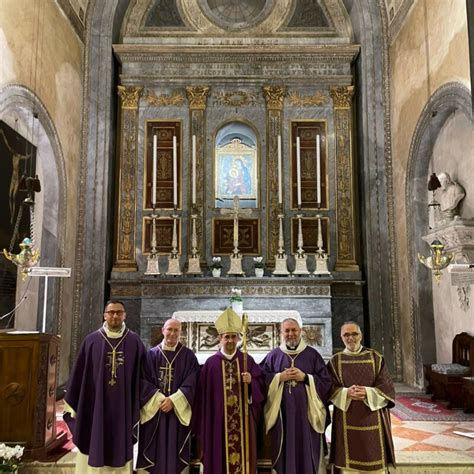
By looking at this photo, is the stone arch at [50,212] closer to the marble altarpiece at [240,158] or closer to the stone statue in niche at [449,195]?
the marble altarpiece at [240,158]

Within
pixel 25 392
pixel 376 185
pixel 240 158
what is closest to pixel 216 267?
pixel 240 158

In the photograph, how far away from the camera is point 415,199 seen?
9.76 metres

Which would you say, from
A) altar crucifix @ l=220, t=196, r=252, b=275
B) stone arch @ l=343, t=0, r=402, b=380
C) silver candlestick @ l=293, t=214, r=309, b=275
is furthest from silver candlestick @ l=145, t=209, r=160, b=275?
stone arch @ l=343, t=0, r=402, b=380

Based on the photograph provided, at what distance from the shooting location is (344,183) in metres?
11.3

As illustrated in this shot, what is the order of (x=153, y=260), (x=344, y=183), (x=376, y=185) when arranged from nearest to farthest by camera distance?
(x=153, y=260) → (x=376, y=185) → (x=344, y=183)

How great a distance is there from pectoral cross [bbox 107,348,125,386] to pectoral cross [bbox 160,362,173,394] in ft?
1.18

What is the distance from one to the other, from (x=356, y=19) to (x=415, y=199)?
4.38 m

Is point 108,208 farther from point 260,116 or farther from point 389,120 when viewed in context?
point 389,120

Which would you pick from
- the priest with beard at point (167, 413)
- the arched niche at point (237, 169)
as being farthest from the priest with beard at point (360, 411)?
the arched niche at point (237, 169)

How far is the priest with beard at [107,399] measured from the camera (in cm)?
464

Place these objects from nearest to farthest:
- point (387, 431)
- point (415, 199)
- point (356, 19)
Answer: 1. point (387, 431)
2. point (415, 199)
3. point (356, 19)

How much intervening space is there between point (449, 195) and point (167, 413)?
570 cm

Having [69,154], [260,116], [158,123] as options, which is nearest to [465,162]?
[260,116]

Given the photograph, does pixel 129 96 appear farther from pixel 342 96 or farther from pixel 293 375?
pixel 293 375
